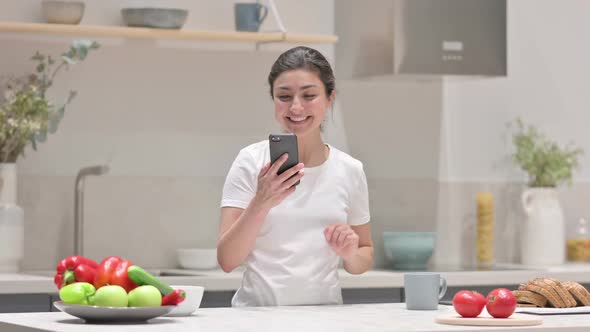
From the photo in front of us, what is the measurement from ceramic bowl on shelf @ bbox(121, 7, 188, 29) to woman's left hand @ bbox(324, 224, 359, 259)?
1.77 metres

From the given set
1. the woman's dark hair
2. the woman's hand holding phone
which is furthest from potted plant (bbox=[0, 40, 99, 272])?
the woman's hand holding phone

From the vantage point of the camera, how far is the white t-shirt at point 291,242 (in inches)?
125

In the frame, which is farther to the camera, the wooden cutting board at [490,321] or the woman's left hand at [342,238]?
the woman's left hand at [342,238]

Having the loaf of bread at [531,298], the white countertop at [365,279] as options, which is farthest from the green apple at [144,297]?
the white countertop at [365,279]

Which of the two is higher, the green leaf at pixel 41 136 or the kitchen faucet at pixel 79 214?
the green leaf at pixel 41 136

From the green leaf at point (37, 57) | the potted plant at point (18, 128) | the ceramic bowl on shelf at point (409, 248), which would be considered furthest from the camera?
the ceramic bowl on shelf at point (409, 248)

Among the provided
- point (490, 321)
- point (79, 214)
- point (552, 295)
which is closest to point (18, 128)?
point (79, 214)

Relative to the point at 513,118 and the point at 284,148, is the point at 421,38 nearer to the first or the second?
the point at 513,118

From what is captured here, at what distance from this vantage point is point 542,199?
522 centimetres

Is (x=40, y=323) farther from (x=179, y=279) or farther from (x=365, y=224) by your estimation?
(x=179, y=279)

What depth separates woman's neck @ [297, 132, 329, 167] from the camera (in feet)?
10.8

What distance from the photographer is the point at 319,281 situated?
3188 millimetres

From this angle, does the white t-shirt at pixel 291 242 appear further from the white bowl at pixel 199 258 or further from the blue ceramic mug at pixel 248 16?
the blue ceramic mug at pixel 248 16

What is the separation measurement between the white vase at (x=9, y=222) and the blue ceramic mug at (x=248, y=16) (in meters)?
1.08
